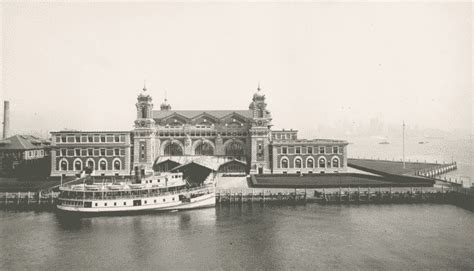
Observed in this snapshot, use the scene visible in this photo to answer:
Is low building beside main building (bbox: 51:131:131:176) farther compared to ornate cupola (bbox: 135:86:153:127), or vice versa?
ornate cupola (bbox: 135:86:153:127)

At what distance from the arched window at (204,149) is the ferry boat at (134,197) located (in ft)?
92.8

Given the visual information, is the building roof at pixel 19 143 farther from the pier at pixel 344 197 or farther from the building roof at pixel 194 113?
the pier at pixel 344 197

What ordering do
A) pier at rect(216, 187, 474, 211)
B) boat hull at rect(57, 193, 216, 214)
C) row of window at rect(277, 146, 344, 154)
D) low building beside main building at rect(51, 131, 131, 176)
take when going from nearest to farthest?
boat hull at rect(57, 193, 216, 214) < pier at rect(216, 187, 474, 211) < low building beside main building at rect(51, 131, 131, 176) < row of window at rect(277, 146, 344, 154)

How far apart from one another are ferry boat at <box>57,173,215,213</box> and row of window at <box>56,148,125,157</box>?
23.8m

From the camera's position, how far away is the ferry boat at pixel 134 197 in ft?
166

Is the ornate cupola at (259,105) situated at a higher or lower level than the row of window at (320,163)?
higher

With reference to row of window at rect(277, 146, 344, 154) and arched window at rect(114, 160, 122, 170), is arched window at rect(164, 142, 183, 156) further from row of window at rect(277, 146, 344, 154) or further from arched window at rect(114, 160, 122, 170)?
row of window at rect(277, 146, 344, 154)

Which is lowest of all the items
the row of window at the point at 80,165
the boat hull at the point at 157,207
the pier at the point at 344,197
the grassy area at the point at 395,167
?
the boat hull at the point at 157,207

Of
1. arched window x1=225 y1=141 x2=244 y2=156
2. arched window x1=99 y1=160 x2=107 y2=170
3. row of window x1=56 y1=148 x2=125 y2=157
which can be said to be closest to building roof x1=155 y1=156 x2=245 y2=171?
arched window x1=225 y1=141 x2=244 y2=156

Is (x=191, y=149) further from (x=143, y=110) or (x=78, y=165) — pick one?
(x=78, y=165)

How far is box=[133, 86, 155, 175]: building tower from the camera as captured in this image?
78.1 m

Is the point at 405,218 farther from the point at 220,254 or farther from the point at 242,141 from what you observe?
the point at 242,141

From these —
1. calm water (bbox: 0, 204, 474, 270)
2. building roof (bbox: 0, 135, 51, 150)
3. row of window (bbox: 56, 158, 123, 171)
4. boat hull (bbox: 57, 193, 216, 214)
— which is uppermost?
building roof (bbox: 0, 135, 51, 150)

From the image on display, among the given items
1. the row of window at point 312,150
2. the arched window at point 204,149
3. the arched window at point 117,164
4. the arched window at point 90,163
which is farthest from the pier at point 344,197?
the arched window at point 90,163
